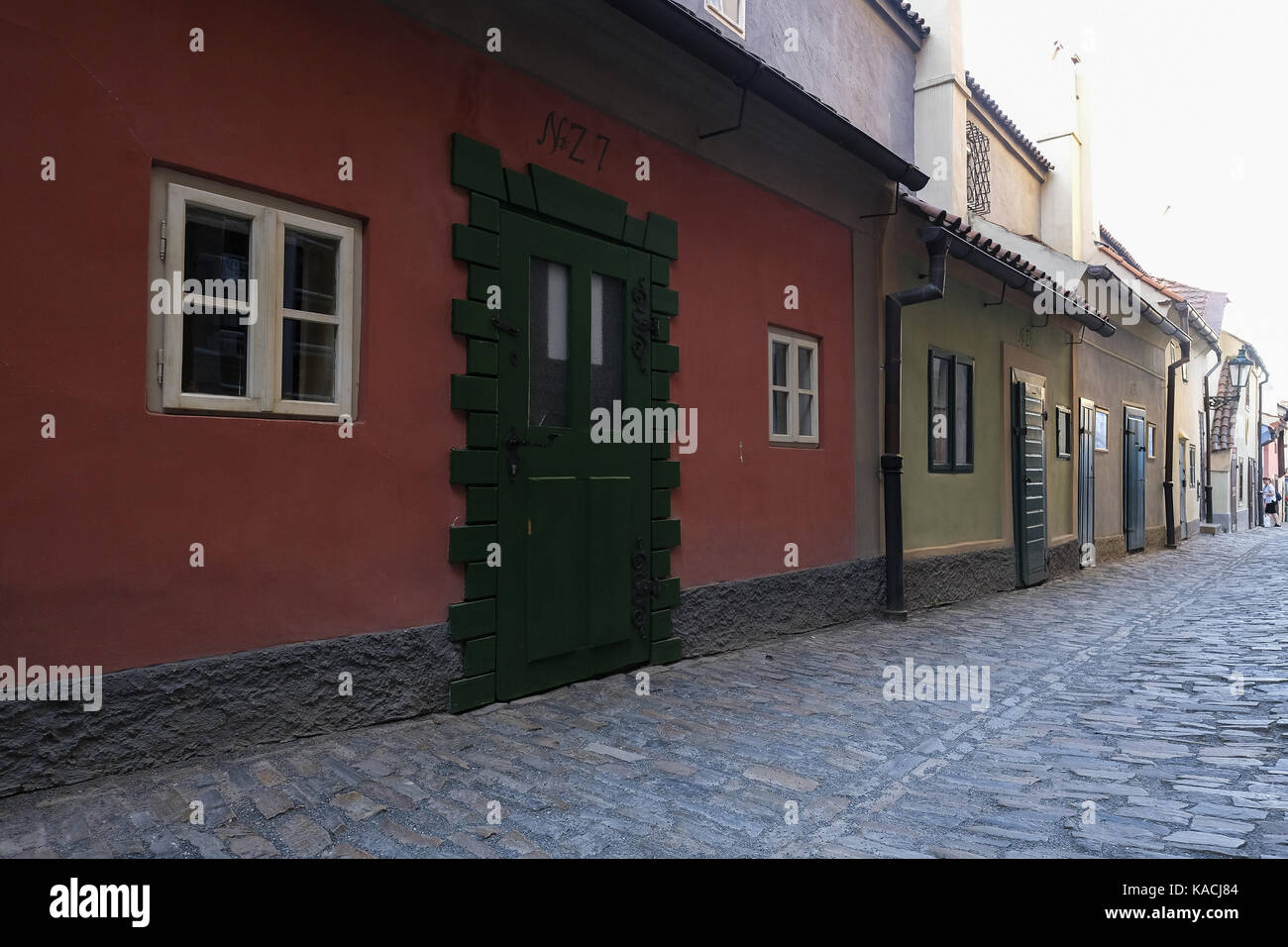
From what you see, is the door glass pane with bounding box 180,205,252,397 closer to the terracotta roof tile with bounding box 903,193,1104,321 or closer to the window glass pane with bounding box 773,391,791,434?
the window glass pane with bounding box 773,391,791,434

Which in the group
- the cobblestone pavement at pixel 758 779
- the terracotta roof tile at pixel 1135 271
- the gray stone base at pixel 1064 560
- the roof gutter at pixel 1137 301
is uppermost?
the terracotta roof tile at pixel 1135 271

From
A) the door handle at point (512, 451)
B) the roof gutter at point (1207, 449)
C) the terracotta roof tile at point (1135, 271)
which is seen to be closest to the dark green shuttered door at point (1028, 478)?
the terracotta roof tile at point (1135, 271)

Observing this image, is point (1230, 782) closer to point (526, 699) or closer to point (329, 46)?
A: point (526, 699)

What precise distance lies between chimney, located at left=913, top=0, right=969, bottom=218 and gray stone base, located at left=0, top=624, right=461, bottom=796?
10.2m

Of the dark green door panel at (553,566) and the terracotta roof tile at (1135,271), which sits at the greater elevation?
the terracotta roof tile at (1135,271)

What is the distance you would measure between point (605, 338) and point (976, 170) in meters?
10.5

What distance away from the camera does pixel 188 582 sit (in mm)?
3645

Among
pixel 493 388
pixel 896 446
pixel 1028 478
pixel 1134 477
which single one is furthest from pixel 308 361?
pixel 1134 477

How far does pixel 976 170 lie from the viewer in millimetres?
13867

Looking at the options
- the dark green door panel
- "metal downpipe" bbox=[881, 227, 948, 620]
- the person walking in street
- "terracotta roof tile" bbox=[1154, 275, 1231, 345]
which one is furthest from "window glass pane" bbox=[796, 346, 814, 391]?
the person walking in street

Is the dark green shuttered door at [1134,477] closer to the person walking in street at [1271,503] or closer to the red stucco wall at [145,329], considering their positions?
the red stucco wall at [145,329]

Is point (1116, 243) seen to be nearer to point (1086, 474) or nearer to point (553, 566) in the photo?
point (1086, 474)

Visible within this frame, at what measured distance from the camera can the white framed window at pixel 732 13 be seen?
338 inches

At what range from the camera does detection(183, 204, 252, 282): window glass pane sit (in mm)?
3771
